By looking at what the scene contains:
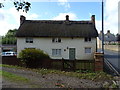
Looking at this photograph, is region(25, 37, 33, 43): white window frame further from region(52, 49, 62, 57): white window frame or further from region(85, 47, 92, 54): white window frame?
region(85, 47, 92, 54): white window frame

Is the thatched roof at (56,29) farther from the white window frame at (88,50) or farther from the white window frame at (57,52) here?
the white window frame at (57,52)

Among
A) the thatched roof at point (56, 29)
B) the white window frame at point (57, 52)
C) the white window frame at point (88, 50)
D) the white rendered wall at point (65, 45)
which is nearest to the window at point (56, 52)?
the white window frame at point (57, 52)

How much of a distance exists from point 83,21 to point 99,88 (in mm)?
26952

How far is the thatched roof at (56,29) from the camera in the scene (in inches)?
1185

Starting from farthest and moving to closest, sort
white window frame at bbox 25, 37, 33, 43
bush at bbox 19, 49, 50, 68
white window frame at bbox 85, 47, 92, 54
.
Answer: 1. white window frame at bbox 25, 37, 33, 43
2. white window frame at bbox 85, 47, 92, 54
3. bush at bbox 19, 49, 50, 68

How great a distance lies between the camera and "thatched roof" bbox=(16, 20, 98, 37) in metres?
30.1

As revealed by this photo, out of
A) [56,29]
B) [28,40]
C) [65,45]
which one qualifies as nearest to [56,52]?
[65,45]

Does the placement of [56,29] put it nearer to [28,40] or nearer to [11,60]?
[28,40]

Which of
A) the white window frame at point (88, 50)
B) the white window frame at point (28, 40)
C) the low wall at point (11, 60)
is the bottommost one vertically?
the low wall at point (11, 60)

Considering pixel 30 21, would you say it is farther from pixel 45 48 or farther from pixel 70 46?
pixel 70 46

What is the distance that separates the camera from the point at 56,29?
31.3 metres

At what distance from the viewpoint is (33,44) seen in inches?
1198

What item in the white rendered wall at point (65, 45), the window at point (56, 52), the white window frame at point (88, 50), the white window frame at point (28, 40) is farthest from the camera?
the white window frame at point (28, 40)

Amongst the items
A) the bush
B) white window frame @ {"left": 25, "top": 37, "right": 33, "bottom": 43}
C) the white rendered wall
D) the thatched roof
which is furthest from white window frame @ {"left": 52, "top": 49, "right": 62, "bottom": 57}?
the bush
